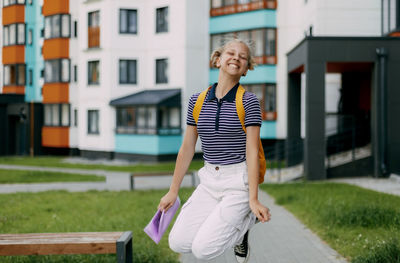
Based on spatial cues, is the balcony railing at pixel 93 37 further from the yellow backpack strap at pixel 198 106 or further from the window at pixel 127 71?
the yellow backpack strap at pixel 198 106

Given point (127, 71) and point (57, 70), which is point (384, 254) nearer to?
point (127, 71)

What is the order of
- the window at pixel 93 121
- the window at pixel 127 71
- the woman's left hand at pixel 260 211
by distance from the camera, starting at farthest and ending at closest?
1. the window at pixel 93 121
2. the window at pixel 127 71
3. the woman's left hand at pixel 260 211

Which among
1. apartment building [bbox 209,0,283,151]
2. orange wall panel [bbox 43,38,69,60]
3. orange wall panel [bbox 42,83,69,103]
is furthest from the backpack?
orange wall panel [bbox 43,38,69,60]

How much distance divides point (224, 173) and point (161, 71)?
27333 millimetres

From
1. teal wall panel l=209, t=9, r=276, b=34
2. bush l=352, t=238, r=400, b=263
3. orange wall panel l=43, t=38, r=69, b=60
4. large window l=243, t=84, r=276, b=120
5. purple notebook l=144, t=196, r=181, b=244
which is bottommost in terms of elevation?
bush l=352, t=238, r=400, b=263

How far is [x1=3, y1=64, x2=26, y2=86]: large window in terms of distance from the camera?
132 feet

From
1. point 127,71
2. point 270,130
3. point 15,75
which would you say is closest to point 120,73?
point 127,71

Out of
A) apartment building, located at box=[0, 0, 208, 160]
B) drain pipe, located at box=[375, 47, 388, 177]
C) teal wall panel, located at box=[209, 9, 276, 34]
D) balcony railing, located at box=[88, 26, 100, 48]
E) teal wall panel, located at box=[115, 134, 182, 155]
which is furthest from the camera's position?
balcony railing, located at box=[88, 26, 100, 48]

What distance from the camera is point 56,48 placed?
36469 mm

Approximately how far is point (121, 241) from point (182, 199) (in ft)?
25.5

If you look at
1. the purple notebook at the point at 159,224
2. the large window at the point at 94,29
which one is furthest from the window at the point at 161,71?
the purple notebook at the point at 159,224

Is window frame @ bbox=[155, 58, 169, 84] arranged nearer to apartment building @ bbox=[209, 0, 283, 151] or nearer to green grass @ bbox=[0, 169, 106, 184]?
apartment building @ bbox=[209, 0, 283, 151]

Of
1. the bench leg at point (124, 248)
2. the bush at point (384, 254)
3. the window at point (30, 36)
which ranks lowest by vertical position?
the bush at point (384, 254)

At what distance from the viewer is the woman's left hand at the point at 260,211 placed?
4.01m
